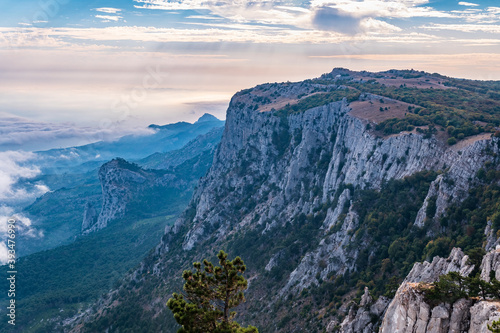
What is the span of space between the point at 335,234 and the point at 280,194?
41.0 m

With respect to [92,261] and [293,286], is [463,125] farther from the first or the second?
[92,261]

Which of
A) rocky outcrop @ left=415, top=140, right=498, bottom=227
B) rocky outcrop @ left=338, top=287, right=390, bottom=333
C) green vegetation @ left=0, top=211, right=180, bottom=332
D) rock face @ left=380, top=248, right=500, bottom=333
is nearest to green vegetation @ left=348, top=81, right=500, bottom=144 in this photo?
rocky outcrop @ left=415, top=140, right=498, bottom=227

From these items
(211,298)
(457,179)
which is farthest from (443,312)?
(457,179)

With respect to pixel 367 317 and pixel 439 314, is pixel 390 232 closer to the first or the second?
pixel 367 317

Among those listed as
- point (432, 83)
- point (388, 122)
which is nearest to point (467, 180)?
point (388, 122)

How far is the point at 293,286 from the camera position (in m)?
88.3

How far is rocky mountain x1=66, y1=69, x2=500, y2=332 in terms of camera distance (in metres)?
66.1

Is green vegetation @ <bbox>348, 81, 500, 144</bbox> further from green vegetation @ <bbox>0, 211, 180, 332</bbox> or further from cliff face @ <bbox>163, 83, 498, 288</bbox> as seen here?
green vegetation @ <bbox>0, 211, 180, 332</bbox>

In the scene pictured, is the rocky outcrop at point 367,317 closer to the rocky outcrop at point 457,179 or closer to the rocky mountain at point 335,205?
the rocky mountain at point 335,205

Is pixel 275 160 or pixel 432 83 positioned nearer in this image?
pixel 275 160

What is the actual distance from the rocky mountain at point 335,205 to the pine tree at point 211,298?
14729mm

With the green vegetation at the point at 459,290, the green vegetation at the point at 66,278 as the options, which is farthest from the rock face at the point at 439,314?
the green vegetation at the point at 66,278

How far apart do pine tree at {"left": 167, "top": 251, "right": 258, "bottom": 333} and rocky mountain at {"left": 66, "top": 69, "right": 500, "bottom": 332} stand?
14.7 metres

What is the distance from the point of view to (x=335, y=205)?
328 ft
